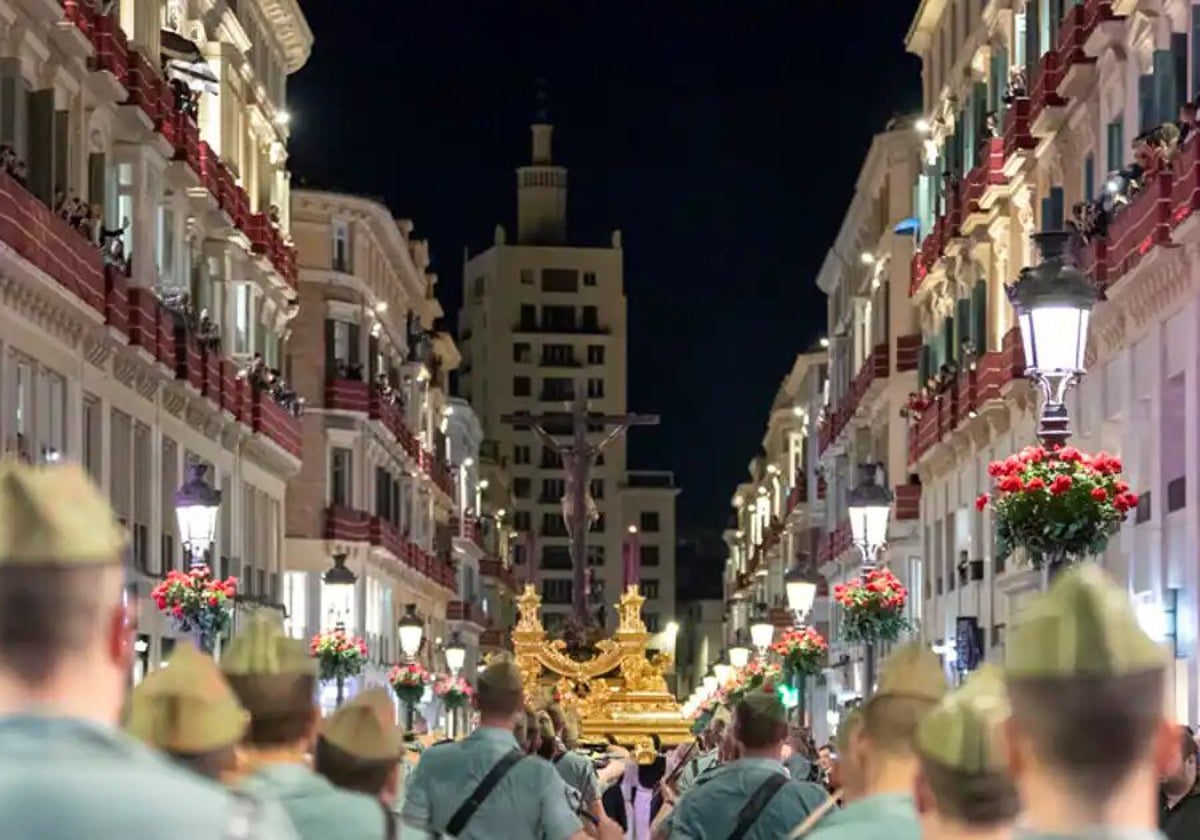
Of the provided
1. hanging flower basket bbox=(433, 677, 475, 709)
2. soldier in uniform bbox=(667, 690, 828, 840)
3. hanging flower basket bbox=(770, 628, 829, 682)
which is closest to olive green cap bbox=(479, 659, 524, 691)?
soldier in uniform bbox=(667, 690, 828, 840)

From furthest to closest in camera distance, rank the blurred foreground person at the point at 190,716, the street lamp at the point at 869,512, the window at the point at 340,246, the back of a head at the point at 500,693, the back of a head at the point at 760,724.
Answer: the window at the point at 340,246 → the street lamp at the point at 869,512 → the back of a head at the point at 500,693 → the back of a head at the point at 760,724 → the blurred foreground person at the point at 190,716

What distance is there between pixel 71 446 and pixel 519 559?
423 ft

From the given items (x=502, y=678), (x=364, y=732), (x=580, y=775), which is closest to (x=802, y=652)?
(x=580, y=775)

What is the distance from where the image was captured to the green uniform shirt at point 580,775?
18.8 meters

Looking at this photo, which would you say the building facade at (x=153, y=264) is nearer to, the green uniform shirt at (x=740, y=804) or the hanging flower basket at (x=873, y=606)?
the hanging flower basket at (x=873, y=606)

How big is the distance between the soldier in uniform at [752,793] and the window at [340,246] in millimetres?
64297

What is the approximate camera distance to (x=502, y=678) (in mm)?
11656

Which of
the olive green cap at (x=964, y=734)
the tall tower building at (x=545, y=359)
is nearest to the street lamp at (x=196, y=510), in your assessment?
the olive green cap at (x=964, y=734)

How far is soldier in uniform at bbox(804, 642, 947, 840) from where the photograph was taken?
6.89m

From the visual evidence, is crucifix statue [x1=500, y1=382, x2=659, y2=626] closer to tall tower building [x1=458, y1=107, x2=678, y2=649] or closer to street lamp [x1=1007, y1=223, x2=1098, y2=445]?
street lamp [x1=1007, y1=223, x2=1098, y2=445]

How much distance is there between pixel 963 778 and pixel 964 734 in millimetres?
91

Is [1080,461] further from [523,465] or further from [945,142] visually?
[523,465]

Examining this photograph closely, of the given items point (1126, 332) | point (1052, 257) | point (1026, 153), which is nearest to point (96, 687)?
point (1052, 257)

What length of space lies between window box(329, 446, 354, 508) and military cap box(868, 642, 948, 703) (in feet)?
218
